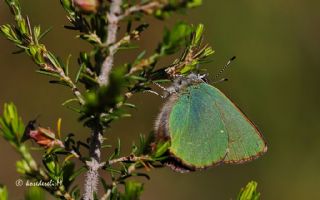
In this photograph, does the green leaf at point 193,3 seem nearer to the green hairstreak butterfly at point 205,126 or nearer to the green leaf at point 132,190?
the green leaf at point 132,190

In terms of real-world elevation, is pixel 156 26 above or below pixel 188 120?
above

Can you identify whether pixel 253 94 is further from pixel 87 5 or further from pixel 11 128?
pixel 11 128

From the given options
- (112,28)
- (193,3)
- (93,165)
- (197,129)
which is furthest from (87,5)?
(197,129)

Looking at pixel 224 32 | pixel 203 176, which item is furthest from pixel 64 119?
pixel 224 32

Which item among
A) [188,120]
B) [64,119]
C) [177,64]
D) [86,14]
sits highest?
[86,14]

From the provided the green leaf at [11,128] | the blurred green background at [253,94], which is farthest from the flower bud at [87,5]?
the blurred green background at [253,94]

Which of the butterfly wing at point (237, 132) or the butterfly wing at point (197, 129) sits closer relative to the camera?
the butterfly wing at point (197, 129)

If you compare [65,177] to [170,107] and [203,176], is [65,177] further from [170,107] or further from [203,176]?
[203,176]
